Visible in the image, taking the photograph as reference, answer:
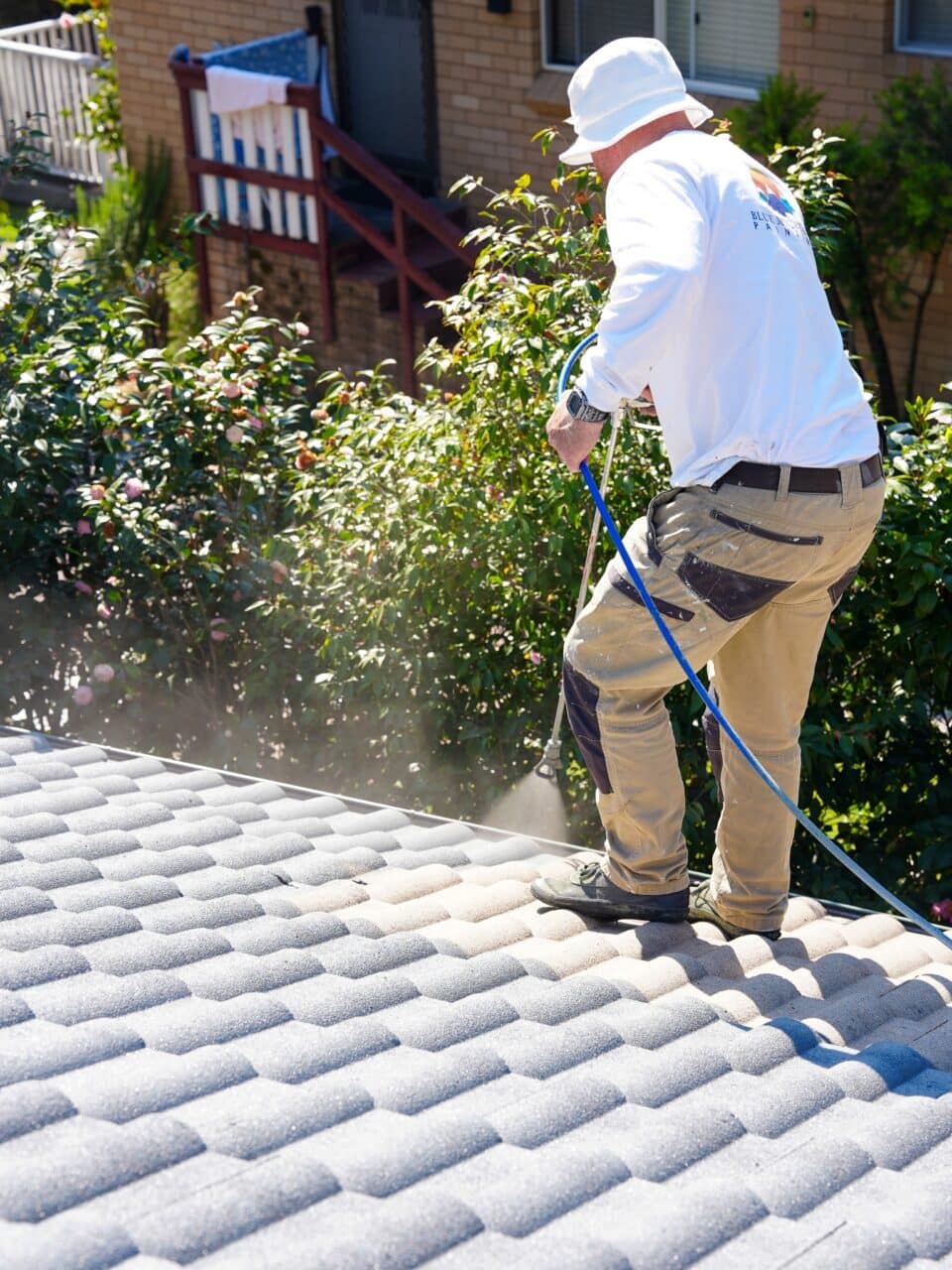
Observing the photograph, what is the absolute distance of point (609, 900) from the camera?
153 inches

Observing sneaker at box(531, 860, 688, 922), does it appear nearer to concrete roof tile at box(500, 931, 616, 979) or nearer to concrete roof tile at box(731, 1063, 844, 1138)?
concrete roof tile at box(500, 931, 616, 979)

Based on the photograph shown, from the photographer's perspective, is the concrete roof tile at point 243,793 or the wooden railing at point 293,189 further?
the wooden railing at point 293,189

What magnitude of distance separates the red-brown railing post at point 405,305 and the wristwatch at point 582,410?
723 centimetres

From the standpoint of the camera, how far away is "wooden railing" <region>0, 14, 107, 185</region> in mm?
14609

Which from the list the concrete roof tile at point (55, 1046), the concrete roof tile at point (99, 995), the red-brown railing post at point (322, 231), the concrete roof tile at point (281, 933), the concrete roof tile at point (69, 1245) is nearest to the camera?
the concrete roof tile at point (69, 1245)

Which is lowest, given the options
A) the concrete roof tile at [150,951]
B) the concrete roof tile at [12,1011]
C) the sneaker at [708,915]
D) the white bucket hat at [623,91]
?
the sneaker at [708,915]

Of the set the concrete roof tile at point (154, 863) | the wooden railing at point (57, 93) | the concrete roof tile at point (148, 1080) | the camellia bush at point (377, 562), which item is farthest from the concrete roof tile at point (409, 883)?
the wooden railing at point (57, 93)

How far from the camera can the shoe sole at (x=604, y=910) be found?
12.8 feet

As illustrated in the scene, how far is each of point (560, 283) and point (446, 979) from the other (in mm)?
2510

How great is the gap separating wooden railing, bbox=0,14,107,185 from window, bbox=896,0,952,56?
26.3 feet

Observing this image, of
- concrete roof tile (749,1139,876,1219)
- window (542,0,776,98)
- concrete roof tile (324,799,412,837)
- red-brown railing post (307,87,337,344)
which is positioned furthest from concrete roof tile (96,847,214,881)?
red-brown railing post (307,87,337,344)

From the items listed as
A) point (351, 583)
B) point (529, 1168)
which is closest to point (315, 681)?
point (351, 583)

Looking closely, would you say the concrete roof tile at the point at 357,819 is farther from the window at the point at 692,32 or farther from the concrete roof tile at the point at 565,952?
the window at the point at 692,32

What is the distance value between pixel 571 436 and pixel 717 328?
1.26ft
